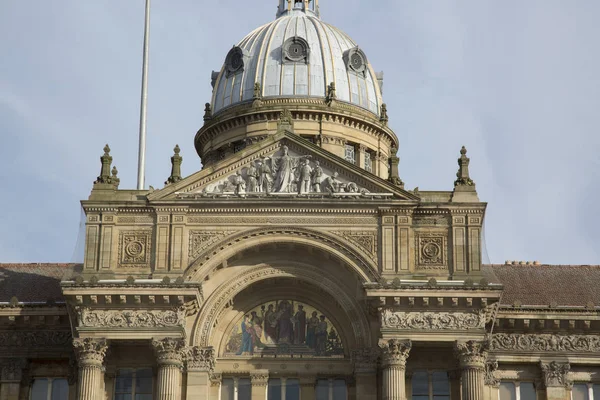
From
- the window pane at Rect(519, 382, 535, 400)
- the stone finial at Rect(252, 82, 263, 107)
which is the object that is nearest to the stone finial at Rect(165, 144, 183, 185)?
the stone finial at Rect(252, 82, 263, 107)

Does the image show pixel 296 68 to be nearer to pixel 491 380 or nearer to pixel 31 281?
pixel 31 281

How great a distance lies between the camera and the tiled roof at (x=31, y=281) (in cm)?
5356

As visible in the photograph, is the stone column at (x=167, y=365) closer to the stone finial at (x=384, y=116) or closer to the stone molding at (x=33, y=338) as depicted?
the stone molding at (x=33, y=338)

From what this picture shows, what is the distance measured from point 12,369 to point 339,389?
11834 millimetres

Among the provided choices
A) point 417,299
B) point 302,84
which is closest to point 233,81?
point 302,84

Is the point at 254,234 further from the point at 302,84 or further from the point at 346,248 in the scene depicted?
the point at 302,84

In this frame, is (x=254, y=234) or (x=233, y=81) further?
(x=233, y=81)

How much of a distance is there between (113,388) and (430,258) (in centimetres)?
1187

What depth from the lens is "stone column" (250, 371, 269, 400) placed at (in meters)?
49.5

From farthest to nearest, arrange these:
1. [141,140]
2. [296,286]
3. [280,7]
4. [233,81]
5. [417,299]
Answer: [280,7]
[233,81]
[141,140]
[296,286]
[417,299]

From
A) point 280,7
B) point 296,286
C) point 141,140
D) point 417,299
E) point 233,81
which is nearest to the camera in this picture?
point 417,299

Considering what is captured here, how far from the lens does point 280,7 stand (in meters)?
69.9

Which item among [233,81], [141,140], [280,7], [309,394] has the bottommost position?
[309,394]

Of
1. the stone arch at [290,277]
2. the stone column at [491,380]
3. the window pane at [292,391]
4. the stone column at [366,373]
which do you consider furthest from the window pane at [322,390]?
the stone column at [491,380]
